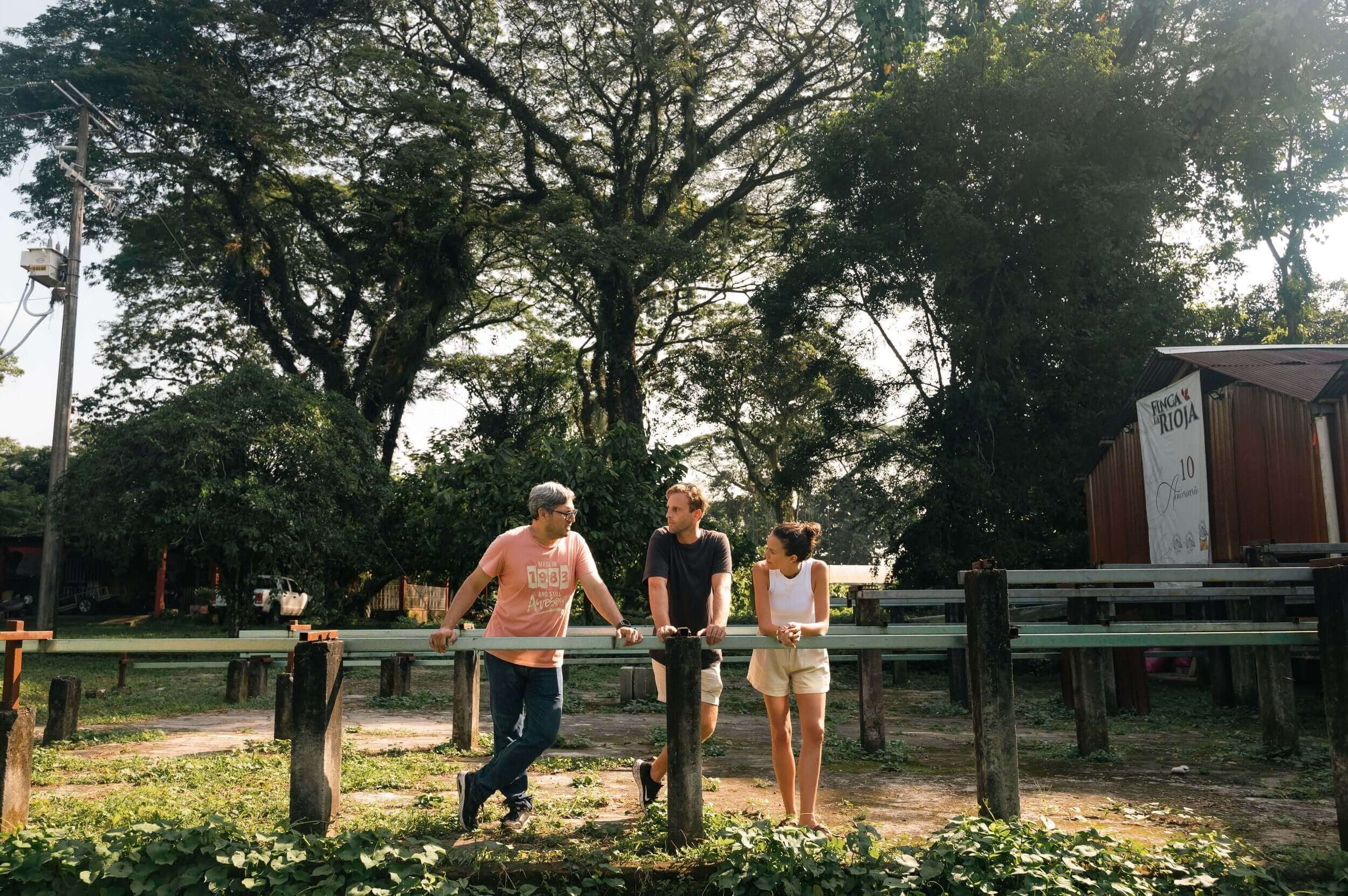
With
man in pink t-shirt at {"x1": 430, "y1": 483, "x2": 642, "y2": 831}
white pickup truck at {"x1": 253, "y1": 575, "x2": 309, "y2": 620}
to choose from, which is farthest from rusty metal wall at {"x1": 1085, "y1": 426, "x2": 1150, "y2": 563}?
white pickup truck at {"x1": 253, "y1": 575, "x2": 309, "y2": 620}

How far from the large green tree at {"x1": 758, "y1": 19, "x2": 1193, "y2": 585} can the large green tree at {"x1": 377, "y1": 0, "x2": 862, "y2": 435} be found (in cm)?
613

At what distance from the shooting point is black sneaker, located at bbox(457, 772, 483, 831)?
5215mm

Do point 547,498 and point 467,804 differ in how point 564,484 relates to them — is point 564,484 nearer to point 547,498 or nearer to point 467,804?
point 547,498

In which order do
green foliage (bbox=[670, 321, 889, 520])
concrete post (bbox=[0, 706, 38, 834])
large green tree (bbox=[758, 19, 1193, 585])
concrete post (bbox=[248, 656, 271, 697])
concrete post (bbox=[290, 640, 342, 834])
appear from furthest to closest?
green foliage (bbox=[670, 321, 889, 520]) → large green tree (bbox=[758, 19, 1193, 585]) → concrete post (bbox=[248, 656, 271, 697]) → concrete post (bbox=[0, 706, 38, 834]) → concrete post (bbox=[290, 640, 342, 834])

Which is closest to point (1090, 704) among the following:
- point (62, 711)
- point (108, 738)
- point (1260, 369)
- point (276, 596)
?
point (1260, 369)

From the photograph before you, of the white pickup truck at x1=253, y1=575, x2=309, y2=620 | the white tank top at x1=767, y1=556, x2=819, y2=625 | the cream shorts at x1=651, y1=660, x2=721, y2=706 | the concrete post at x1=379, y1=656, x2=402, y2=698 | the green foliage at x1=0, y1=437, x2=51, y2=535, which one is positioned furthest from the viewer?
the green foliage at x1=0, y1=437, x2=51, y2=535

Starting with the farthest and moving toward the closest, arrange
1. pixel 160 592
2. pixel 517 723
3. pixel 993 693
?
1. pixel 160 592
2. pixel 517 723
3. pixel 993 693

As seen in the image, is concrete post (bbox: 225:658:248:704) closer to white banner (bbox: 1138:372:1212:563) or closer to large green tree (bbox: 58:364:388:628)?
large green tree (bbox: 58:364:388:628)

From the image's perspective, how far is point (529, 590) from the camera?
5.43 m

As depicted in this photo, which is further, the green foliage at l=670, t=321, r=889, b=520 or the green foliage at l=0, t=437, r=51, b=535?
the green foliage at l=0, t=437, r=51, b=535

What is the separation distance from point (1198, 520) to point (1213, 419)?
1359 millimetres

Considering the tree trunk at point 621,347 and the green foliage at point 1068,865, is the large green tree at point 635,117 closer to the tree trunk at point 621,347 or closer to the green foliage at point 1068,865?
the tree trunk at point 621,347

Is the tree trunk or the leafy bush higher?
the tree trunk

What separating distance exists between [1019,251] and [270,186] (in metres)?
18.8
